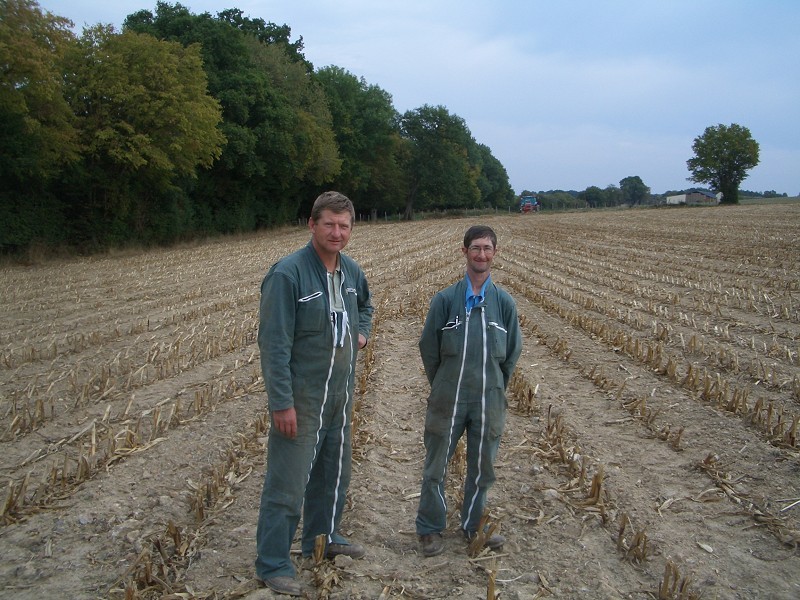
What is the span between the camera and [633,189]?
479 feet

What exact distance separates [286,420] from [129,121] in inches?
873

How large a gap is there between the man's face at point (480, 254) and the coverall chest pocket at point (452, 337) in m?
0.32

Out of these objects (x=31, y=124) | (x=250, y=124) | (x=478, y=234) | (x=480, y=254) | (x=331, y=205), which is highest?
(x=250, y=124)

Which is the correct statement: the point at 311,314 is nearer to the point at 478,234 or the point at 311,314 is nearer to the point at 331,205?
the point at 331,205

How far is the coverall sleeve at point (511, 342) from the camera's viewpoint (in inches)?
152

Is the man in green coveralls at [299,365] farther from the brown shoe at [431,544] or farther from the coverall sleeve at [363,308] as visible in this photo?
the brown shoe at [431,544]

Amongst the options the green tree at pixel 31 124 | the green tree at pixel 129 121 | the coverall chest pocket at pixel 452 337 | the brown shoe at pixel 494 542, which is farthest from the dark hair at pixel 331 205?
the green tree at pixel 129 121

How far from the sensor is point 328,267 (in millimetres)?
3547

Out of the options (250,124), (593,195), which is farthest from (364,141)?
(593,195)

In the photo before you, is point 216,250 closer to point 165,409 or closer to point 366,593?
point 165,409

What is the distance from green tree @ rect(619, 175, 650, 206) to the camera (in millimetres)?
142375

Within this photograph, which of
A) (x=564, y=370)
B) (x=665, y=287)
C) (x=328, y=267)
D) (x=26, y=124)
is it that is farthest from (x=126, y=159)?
(x=328, y=267)

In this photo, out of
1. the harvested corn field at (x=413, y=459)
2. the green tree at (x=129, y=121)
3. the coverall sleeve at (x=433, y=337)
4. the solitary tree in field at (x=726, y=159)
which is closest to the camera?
the harvested corn field at (x=413, y=459)

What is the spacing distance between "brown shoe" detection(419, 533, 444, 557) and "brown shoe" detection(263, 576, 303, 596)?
789mm
